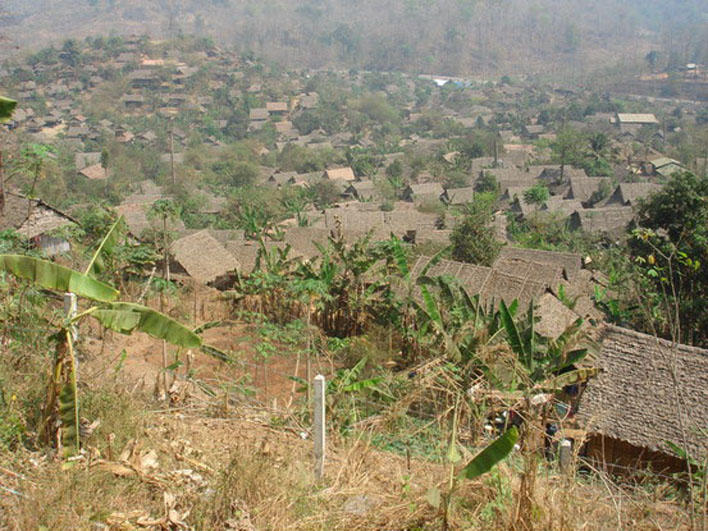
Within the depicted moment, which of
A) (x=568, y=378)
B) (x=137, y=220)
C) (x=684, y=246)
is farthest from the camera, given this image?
(x=137, y=220)

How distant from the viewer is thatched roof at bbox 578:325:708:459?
7.69 m

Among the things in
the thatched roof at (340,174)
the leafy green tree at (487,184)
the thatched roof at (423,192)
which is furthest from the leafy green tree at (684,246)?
the thatched roof at (340,174)

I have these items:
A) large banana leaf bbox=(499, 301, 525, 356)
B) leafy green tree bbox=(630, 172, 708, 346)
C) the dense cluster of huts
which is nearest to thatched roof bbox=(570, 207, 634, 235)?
the dense cluster of huts

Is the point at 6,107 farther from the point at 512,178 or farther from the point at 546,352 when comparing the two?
the point at 512,178

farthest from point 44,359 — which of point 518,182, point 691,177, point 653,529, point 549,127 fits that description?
point 549,127

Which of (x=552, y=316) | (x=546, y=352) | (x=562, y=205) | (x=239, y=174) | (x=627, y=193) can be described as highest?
(x=546, y=352)

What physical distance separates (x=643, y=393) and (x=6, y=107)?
732 cm

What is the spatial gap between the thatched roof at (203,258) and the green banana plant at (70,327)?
10.4 meters

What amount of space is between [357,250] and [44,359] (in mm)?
6934

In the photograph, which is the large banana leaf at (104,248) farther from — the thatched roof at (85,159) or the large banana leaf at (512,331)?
the thatched roof at (85,159)

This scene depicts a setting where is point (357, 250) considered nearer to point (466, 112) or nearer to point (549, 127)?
point (549, 127)

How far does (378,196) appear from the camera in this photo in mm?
37656

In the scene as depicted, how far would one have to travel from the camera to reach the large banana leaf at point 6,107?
4.36m

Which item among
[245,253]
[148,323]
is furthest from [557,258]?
[148,323]
